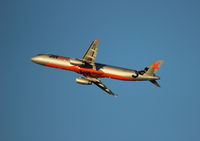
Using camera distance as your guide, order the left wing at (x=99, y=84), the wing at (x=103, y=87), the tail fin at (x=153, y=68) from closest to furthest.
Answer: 1. the tail fin at (x=153, y=68)
2. the left wing at (x=99, y=84)
3. the wing at (x=103, y=87)

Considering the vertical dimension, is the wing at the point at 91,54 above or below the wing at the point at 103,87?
above

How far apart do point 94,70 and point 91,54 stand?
477 cm

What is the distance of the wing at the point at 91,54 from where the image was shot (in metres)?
67.0

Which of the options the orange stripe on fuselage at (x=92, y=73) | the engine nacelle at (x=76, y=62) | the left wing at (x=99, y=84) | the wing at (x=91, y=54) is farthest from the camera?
the left wing at (x=99, y=84)

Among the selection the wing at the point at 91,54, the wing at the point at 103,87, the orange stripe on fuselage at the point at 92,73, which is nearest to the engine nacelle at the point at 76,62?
the wing at the point at 91,54

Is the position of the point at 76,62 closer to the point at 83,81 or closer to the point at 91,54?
the point at 91,54

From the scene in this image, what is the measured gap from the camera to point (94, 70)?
Answer: 235ft

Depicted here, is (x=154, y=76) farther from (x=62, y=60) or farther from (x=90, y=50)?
(x=62, y=60)

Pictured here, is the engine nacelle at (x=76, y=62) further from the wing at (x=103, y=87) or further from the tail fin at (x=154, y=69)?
the tail fin at (x=154, y=69)

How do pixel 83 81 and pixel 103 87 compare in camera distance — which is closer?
pixel 83 81

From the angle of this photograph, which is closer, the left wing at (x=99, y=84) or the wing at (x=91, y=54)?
the wing at (x=91, y=54)

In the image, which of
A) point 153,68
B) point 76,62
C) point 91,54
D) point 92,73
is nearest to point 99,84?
point 92,73

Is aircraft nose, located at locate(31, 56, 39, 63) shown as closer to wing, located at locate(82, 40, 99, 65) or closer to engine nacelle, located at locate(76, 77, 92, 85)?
engine nacelle, located at locate(76, 77, 92, 85)

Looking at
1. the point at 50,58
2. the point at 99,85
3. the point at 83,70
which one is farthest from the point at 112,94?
the point at 50,58
